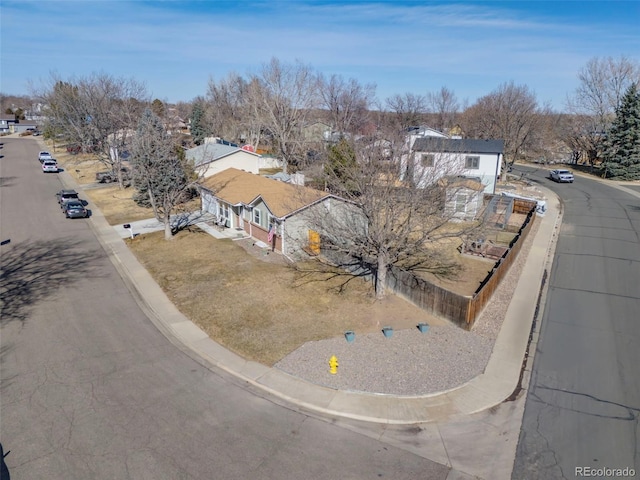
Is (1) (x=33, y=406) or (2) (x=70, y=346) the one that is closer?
(1) (x=33, y=406)

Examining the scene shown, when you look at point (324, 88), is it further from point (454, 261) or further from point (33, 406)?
point (33, 406)

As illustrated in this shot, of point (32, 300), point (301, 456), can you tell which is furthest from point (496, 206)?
point (32, 300)

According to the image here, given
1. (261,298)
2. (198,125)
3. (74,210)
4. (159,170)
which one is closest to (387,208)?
(261,298)

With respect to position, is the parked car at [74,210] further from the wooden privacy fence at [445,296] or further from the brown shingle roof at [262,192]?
the wooden privacy fence at [445,296]

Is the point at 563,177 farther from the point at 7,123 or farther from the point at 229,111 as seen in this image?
the point at 7,123

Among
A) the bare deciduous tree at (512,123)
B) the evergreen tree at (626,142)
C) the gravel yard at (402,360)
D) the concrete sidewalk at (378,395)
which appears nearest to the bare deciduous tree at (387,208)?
the gravel yard at (402,360)

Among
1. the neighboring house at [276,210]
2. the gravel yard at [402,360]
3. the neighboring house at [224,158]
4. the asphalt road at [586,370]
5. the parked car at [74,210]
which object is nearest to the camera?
the asphalt road at [586,370]
